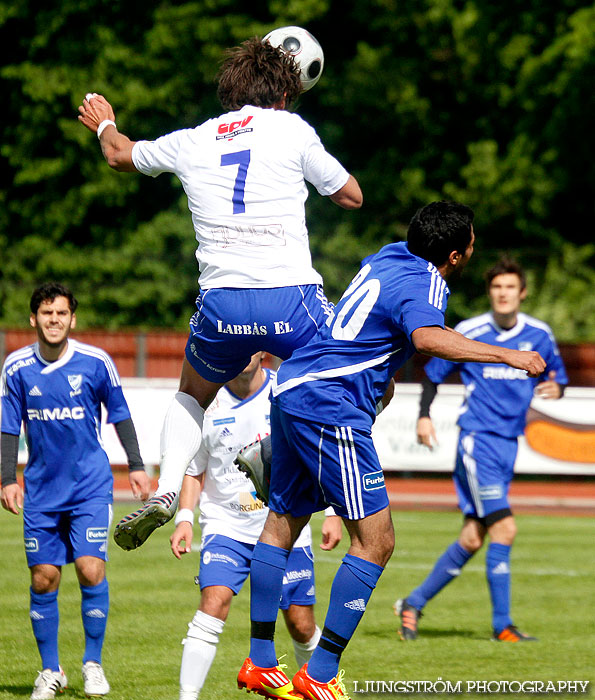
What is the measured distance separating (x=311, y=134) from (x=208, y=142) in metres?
0.47

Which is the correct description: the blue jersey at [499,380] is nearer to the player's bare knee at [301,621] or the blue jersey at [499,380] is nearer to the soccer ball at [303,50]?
the player's bare knee at [301,621]

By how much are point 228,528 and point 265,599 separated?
1203mm

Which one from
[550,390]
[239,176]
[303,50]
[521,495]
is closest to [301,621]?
[239,176]

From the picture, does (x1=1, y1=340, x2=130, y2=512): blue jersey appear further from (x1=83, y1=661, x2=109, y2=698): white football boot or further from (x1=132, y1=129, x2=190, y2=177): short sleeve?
(x1=132, y1=129, x2=190, y2=177): short sleeve

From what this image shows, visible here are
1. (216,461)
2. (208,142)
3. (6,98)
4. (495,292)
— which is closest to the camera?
(208,142)

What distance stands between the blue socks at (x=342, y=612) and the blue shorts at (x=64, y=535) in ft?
7.63

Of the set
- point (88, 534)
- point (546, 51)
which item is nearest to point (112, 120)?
point (88, 534)

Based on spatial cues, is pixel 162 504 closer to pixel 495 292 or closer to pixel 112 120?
pixel 112 120

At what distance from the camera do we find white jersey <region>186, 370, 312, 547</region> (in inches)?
256

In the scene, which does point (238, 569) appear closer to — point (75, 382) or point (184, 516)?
point (184, 516)

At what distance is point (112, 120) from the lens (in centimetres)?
581

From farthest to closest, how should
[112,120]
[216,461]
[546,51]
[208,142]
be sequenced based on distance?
1. [546,51]
2. [216,461]
3. [112,120]
4. [208,142]

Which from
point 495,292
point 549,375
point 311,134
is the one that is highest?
point 311,134

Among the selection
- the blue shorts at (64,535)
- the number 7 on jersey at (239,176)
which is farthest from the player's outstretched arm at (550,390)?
the number 7 on jersey at (239,176)
